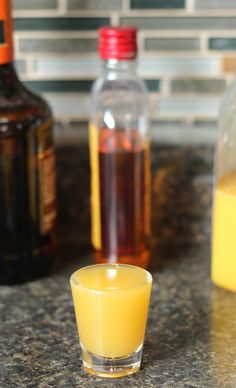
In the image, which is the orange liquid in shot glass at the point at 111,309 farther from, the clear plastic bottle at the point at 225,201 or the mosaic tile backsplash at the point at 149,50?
the mosaic tile backsplash at the point at 149,50

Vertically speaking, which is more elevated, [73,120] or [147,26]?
[147,26]

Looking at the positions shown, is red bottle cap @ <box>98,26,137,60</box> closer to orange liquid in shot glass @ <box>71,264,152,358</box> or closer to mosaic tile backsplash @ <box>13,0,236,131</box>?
mosaic tile backsplash @ <box>13,0,236,131</box>

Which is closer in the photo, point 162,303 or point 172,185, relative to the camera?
point 162,303

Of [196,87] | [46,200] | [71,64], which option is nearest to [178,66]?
[196,87]

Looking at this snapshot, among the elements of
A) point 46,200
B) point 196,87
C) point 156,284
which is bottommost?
point 156,284

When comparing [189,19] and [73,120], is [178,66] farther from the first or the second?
[73,120]

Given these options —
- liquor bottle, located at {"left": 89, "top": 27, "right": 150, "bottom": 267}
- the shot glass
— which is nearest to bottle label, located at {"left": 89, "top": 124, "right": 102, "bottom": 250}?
liquor bottle, located at {"left": 89, "top": 27, "right": 150, "bottom": 267}
